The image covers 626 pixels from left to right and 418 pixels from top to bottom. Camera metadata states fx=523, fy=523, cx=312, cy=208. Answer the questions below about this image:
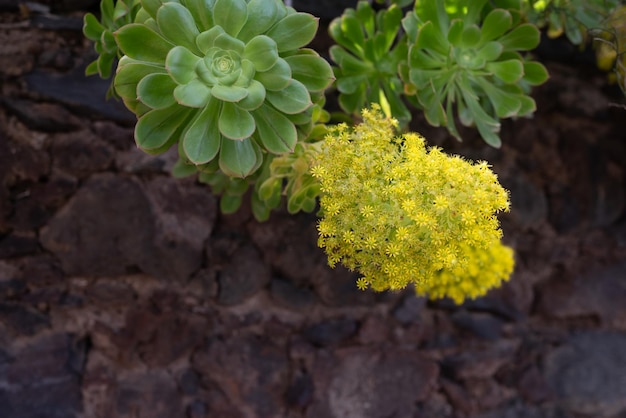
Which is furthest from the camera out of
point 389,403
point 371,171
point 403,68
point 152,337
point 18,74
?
point 389,403

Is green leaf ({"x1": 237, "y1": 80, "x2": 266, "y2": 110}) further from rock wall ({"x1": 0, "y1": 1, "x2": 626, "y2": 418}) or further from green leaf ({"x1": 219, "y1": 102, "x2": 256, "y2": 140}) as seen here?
rock wall ({"x1": 0, "y1": 1, "x2": 626, "y2": 418})

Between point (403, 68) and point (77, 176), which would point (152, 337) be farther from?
point (403, 68)

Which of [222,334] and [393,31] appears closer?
[393,31]

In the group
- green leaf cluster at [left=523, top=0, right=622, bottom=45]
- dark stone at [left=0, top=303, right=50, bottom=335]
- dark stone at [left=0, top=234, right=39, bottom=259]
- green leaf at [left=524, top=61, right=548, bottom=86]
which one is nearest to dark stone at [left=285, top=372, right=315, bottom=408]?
dark stone at [left=0, top=303, right=50, bottom=335]

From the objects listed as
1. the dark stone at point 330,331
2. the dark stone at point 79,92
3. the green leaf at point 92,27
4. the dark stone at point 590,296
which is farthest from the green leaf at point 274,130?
the dark stone at point 590,296

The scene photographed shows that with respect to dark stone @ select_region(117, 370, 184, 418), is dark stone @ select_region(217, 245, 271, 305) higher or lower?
higher

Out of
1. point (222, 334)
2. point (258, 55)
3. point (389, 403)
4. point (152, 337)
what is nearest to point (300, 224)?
point (222, 334)
